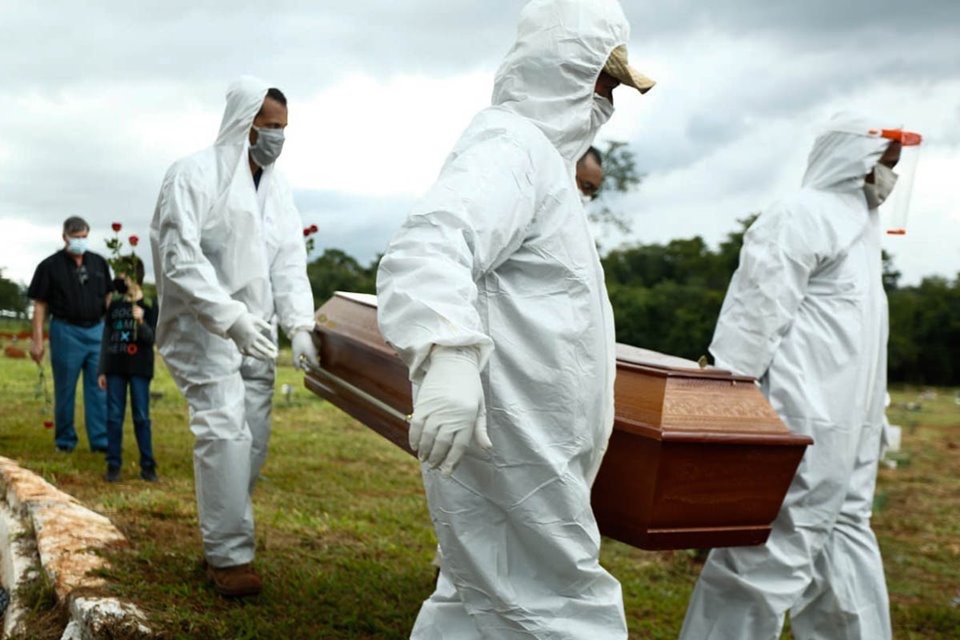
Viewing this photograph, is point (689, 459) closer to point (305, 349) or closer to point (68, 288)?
point (305, 349)

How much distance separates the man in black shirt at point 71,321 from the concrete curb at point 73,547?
7.08ft

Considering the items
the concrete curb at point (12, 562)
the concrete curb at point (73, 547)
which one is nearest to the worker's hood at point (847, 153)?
the concrete curb at point (73, 547)

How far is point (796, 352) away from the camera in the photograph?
3854mm

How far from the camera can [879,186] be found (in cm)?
424

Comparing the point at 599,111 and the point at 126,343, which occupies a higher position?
the point at 599,111

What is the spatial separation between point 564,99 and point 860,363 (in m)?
2.18

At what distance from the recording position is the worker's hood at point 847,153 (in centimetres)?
417

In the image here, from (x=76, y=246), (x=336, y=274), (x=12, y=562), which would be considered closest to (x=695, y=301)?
(x=336, y=274)

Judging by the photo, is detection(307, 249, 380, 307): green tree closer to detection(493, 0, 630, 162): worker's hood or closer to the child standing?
the child standing

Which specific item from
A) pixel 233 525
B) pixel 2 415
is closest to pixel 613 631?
pixel 233 525

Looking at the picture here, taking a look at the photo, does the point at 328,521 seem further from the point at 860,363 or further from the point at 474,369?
the point at 474,369

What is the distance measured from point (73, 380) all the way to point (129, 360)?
1178 millimetres

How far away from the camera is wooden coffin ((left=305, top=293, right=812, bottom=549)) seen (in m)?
2.66

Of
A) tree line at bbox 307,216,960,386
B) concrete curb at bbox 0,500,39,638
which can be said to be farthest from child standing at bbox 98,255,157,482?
tree line at bbox 307,216,960,386
